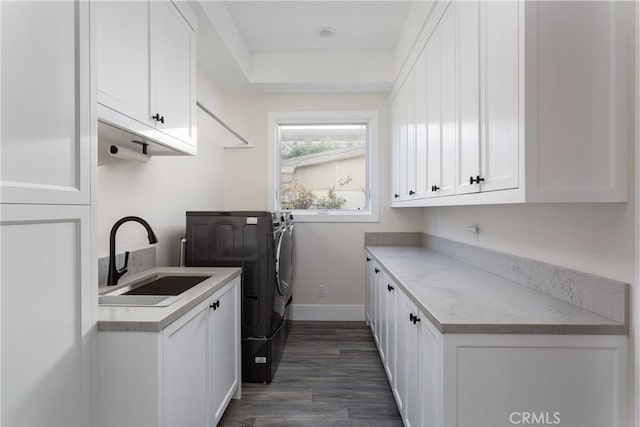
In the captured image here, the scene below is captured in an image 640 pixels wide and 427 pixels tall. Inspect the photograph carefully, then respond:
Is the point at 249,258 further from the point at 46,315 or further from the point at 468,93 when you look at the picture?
the point at 468,93

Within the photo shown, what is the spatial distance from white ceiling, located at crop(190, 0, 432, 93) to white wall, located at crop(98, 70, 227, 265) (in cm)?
42

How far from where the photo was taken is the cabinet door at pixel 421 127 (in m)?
2.17

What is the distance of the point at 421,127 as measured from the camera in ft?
7.48

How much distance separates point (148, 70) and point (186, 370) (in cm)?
133

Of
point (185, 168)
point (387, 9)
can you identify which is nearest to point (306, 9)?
point (387, 9)

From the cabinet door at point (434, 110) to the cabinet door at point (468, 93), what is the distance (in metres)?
0.30

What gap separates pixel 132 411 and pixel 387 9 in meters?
2.82

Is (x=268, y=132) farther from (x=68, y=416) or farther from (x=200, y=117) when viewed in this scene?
(x=68, y=416)

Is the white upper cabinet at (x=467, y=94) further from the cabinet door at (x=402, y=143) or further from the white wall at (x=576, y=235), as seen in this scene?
the cabinet door at (x=402, y=143)

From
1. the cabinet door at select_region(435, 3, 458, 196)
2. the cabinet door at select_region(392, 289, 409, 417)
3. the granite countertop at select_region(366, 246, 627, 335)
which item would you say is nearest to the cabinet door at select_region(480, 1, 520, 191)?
the cabinet door at select_region(435, 3, 458, 196)

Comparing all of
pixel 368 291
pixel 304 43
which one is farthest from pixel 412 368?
pixel 304 43

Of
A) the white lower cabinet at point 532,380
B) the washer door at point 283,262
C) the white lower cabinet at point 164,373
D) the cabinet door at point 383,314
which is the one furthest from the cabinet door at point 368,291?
the white lower cabinet at point 532,380

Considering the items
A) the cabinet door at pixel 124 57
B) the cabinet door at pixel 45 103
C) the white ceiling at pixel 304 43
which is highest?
the white ceiling at pixel 304 43

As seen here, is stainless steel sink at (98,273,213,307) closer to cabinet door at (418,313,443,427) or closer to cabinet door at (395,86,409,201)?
cabinet door at (418,313,443,427)
